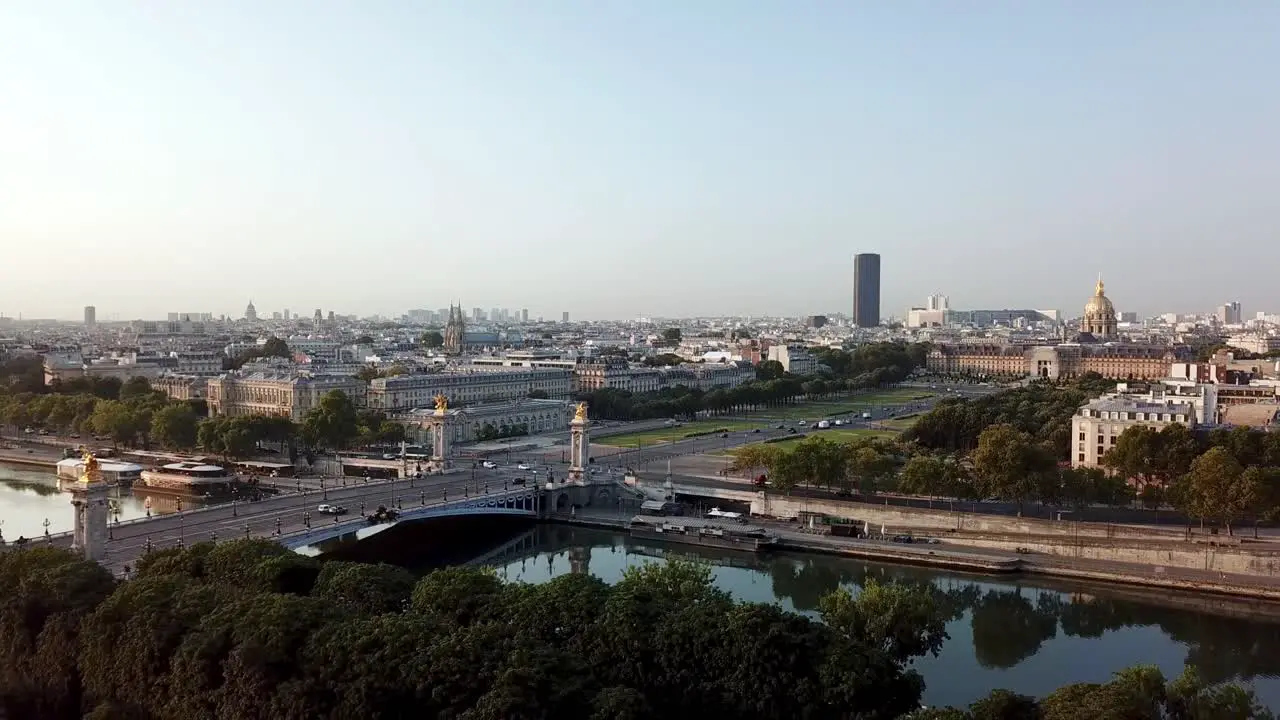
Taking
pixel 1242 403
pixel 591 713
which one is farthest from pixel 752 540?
pixel 1242 403

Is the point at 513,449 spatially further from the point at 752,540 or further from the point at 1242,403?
the point at 1242,403

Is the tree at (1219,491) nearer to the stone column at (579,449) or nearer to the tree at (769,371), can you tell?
the stone column at (579,449)

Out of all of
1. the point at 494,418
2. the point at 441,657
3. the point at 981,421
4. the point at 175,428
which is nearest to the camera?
the point at 441,657

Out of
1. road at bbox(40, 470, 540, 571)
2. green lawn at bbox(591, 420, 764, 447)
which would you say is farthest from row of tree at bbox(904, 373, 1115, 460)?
road at bbox(40, 470, 540, 571)

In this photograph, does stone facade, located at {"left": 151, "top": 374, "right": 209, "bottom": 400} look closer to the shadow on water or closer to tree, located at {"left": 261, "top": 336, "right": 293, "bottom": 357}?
tree, located at {"left": 261, "top": 336, "right": 293, "bottom": 357}

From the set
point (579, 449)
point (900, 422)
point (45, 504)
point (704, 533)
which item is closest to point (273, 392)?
point (45, 504)

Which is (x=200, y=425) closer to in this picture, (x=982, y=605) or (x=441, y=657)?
(x=982, y=605)

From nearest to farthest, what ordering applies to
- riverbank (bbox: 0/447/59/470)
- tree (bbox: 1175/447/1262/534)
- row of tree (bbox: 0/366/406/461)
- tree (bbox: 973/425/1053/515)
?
tree (bbox: 1175/447/1262/534), tree (bbox: 973/425/1053/515), row of tree (bbox: 0/366/406/461), riverbank (bbox: 0/447/59/470)
